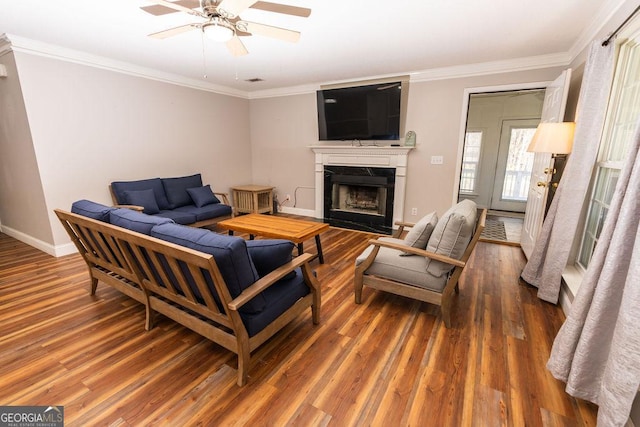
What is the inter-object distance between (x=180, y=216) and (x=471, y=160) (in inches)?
235

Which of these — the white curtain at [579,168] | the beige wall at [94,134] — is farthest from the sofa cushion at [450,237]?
the beige wall at [94,134]

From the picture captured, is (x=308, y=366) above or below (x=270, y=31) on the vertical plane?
below

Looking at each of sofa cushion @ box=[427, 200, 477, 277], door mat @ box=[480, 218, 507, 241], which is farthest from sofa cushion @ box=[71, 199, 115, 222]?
door mat @ box=[480, 218, 507, 241]

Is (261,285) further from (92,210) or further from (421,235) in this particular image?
(92,210)

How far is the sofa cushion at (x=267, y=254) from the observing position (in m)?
1.75

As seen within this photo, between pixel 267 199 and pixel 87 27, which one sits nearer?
pixel 87 27

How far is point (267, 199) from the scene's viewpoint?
570cm

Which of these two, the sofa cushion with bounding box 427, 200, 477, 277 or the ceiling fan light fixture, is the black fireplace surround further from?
the ceiling fan light fixture

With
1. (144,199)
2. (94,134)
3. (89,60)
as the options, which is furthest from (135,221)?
(89,60)

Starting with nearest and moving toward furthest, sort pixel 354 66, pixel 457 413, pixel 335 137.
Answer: pixel 457 413 → pixel 354 66 → pixel 335 137

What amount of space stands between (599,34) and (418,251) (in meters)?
2.47

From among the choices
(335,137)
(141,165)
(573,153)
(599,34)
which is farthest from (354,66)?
(141,165)

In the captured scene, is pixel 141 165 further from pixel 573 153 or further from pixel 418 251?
pixel 573 153

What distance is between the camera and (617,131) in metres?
2.25
